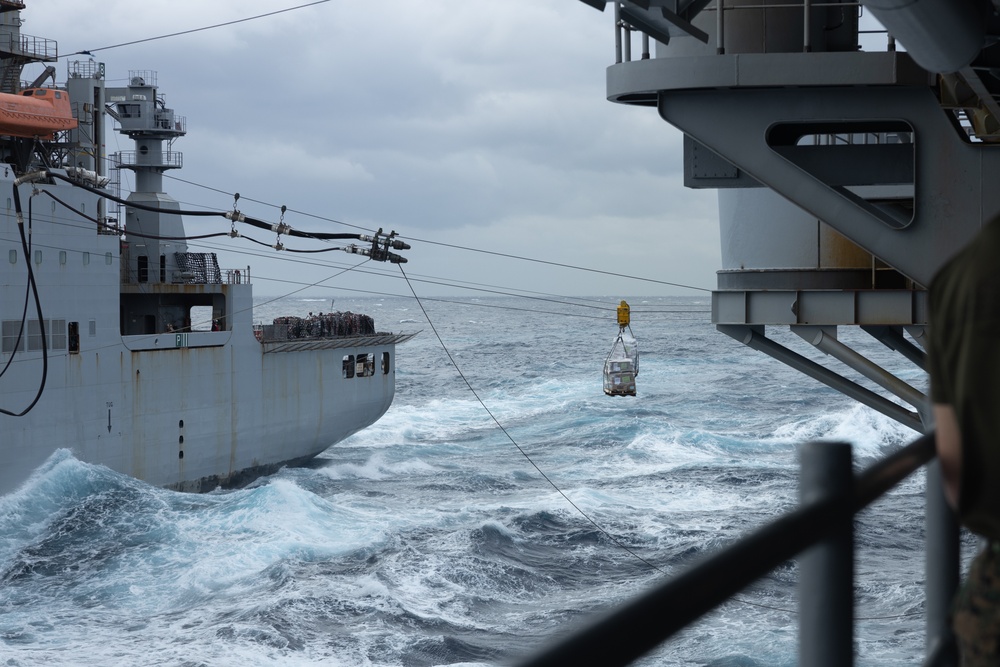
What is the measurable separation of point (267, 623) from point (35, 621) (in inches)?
197

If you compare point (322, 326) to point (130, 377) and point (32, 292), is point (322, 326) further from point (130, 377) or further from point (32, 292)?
point (32, 292)

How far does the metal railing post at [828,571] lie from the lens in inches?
84.1

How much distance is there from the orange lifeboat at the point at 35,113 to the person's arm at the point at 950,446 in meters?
31.1

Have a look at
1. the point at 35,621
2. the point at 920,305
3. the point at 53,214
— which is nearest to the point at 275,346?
the point at 53,214

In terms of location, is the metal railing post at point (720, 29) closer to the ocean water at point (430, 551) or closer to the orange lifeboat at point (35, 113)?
the ocean water at point (430, 551)

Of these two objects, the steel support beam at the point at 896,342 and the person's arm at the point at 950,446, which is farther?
the steel support beam at the point at 896,342

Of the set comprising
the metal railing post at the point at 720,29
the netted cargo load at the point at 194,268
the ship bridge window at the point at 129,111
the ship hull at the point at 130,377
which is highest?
the ship bridge window at the point at 129,111

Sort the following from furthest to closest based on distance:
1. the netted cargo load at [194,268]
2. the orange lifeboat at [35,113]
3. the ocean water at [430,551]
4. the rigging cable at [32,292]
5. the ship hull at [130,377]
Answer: the netted cargo load at [194,268]
the orange lifeboat at [35,113]
the ship hull at [130,377]
the rigging cable at [32,292]
the ocean water at [430,551]

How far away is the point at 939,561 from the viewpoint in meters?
3.01

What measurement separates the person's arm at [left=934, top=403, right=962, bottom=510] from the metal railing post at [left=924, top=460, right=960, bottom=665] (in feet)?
3.50

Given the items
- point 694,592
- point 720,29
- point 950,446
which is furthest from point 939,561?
point 720,29

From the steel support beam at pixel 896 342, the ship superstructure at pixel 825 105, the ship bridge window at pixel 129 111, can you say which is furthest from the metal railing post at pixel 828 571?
the ship bridge window at pixel 129 111

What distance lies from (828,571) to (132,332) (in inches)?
1496

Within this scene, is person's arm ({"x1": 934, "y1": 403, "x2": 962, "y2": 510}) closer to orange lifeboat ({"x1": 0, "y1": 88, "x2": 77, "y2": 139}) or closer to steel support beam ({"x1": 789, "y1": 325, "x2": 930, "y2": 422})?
steel support beam ({"x1": 789, "y1": 325, "x2": 930, "y2": 422})
